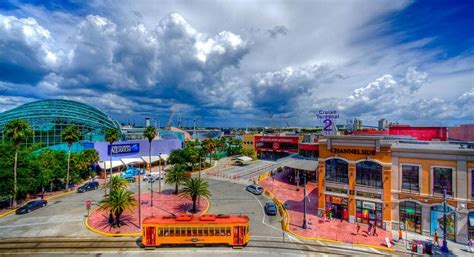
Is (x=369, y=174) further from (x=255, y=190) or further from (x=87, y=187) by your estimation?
(x=87, y=187)

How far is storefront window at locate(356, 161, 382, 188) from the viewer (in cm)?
3450

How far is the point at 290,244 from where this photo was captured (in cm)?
2953

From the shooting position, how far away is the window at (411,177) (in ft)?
107

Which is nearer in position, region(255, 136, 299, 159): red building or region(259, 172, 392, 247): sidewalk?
region(259, 172, 392, 247): sidewalk

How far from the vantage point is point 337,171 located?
1484 inches

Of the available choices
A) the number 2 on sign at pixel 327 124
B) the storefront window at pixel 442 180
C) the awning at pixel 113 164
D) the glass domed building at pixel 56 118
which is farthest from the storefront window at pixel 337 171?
the glass domed building at pixel 56 118

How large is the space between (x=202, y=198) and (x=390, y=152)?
1359 inches

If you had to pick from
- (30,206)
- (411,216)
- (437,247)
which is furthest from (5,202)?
(437,247)

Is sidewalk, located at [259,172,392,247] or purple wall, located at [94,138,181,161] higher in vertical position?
purple wall, located at [94,138,181,161]

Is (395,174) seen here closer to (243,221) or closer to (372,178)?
(372,178)

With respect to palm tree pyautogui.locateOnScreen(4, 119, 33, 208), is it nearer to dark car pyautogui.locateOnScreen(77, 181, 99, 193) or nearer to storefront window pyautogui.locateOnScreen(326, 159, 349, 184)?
dark car pyautogui.locateOnScreen(77, 181, 99, 193)

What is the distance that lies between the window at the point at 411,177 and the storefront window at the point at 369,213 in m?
4.58

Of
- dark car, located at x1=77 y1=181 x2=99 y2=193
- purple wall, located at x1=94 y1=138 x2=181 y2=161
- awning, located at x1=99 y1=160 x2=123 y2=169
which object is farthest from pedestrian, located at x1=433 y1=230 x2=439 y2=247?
purple wall, located at x1=94 y1=138 x2=181 y2=161

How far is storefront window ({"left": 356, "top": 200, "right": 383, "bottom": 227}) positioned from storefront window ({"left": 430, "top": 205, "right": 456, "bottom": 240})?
592 cm
